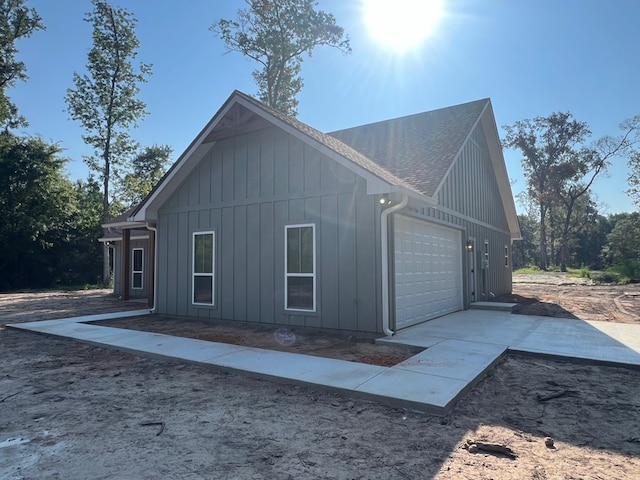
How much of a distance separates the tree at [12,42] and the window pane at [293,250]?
23.6 metres

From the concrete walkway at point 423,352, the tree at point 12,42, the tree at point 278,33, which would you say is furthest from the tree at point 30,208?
the concrete walkway at point 423,352

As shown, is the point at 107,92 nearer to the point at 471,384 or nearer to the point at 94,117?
the point at 94,117

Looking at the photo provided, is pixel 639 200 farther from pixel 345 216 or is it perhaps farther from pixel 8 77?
pixel 8 77

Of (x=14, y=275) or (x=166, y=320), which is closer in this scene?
(x=166, y=320)

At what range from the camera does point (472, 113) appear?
11383 millimetres

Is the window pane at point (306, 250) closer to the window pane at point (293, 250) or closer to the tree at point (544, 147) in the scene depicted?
the window pane at point (293, 250)

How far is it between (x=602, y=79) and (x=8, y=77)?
30417 millimetres

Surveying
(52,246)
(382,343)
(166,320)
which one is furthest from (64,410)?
(52,246)

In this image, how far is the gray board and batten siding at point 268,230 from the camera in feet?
24.0

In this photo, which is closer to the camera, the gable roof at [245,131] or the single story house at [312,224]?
the gable roof at [245,131]

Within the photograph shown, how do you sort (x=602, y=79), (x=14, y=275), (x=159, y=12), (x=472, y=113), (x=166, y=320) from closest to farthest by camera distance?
(x=166, y=320), (x=472, y=113), (x=159, y=12), (x=602, y=79), (x=14, y=275)

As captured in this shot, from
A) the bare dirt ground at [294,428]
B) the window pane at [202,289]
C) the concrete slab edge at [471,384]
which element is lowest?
the bare dirt ground at [294,428]

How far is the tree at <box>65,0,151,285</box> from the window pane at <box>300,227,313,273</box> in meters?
18.1

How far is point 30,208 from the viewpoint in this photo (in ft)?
70.7
